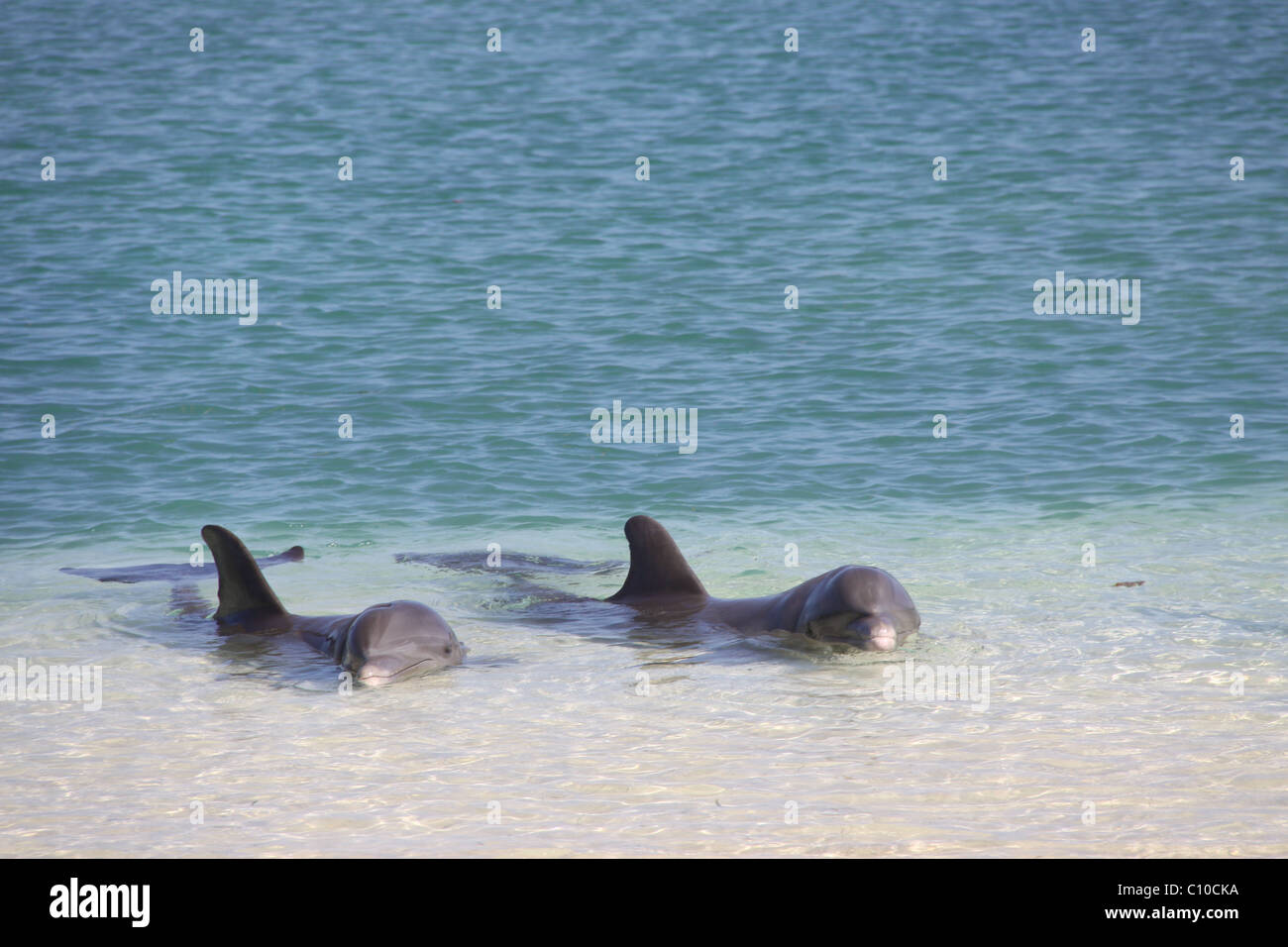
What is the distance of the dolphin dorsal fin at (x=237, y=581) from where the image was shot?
8141mm

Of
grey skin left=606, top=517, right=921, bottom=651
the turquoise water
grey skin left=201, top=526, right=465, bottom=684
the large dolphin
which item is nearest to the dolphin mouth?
grey skin left=201, top=526, right=465, bottom=684

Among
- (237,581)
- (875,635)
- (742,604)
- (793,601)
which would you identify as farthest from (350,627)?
(875,635)

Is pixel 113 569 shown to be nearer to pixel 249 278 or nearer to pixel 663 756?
pixel 663 756

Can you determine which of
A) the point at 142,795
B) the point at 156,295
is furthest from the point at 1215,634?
the point at 156,295

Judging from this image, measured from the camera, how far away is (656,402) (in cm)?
1540

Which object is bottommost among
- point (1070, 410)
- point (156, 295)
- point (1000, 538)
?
point (1000, 538)

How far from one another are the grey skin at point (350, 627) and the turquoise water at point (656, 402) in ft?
0.58

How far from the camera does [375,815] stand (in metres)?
5.63

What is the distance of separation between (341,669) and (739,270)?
1274 cm

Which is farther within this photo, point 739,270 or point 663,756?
point 739,270

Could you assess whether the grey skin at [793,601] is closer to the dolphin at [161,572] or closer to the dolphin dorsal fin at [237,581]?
the dolphin dorsal fin at [237,581]

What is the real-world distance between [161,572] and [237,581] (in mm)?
2177

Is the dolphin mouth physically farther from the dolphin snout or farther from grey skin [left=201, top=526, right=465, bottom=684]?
the dolphin snout

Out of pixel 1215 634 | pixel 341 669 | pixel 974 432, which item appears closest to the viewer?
pixel 341 669
